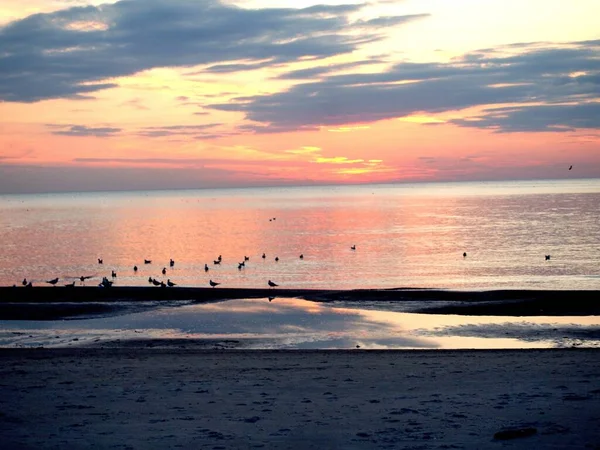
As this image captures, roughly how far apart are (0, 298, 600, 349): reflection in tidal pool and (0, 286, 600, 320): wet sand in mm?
1839

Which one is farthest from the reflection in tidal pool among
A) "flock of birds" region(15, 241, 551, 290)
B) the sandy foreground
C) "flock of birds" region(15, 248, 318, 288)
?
"flock of birds" region(15, 241, 551, 290)

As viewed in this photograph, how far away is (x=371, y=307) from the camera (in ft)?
117

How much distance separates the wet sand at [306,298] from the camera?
3378 centimetres

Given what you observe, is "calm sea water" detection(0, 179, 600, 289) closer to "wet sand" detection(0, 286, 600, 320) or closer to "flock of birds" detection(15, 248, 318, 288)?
"flock of birds" detection(15, 248, 318, 288)

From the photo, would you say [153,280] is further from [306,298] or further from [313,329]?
[313,329]

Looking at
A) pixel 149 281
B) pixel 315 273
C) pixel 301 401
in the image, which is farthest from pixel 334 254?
pixel 301 401

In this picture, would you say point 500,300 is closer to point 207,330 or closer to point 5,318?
point 207,330

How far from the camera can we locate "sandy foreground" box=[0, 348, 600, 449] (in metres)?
11.3

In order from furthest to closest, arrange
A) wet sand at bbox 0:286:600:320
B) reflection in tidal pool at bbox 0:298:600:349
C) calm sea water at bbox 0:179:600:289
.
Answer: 1. calm sea water at bbox 0:179:600:289
2. wet sand at bbox 0:286:600:320
3. reflection in tidal pool at bbox 0:298:600:349

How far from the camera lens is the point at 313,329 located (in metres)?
29.2

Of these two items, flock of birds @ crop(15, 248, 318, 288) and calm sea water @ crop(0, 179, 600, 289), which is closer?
flock of birds @ crop(15, 248, 318, 288)


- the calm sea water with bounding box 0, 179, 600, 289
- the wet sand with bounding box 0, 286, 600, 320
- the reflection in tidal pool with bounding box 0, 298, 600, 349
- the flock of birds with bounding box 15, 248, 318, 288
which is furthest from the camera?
the calm sea water with bounding box 0, 179, 600, 289

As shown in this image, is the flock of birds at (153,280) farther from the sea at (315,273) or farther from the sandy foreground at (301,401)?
the sandy foreground at (301,401)

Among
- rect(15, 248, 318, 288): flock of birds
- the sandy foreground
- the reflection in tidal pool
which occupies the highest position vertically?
the sandy foreground
